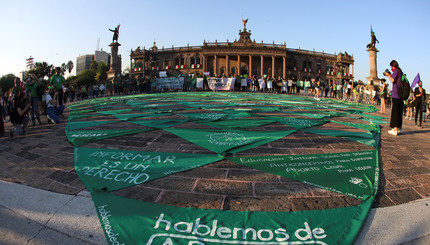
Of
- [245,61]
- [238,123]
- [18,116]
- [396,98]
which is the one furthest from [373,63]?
[245,61]

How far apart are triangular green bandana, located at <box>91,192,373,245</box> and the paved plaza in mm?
112

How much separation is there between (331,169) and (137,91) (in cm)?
2654

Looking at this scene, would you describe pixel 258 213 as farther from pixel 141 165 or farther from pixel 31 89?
pixel 31 89

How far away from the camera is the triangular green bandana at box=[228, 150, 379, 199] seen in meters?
2.42

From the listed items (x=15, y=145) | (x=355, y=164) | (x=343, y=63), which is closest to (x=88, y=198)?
(x=355, y=164)

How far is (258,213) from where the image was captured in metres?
1.91

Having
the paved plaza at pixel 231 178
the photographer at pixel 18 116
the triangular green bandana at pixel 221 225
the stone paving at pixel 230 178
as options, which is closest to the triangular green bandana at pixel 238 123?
the paved plaza at pixel 231 178

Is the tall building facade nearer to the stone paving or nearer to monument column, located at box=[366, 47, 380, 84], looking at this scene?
monument column, located at box=[366, 47, 380, 84]

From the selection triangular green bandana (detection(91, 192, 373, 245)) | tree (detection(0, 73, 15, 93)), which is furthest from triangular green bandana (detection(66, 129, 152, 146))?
tree (detection(0, 73, 15, 93))

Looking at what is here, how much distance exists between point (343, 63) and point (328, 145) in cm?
7320

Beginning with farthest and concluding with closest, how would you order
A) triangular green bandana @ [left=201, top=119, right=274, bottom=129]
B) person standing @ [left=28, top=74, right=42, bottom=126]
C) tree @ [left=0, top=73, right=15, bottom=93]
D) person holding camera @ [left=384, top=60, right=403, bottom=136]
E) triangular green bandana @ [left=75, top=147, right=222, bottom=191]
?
1. tree @ [left=0, top=73, right=15, bottom=93]
2. person standing @ [left=28, top=74, right=42, bottom=126]
3. person holding camera @ [left=384, top=60, right=403, bottom=136]
4. triangular green bandana @ [left=201, top=119, right=274, bottom=129]
5. triangular green bandana @ [left=75, top=147, right=222, bottom=191]

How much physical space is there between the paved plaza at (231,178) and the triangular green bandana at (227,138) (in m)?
0.16

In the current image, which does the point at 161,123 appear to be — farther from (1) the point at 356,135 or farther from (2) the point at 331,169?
(1) the point at 356,135

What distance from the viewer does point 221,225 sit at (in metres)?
1.76
